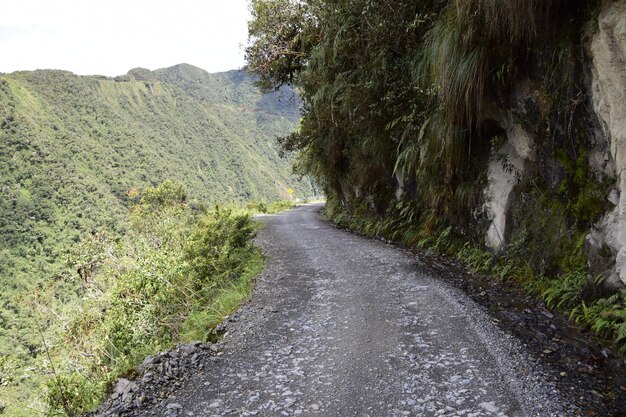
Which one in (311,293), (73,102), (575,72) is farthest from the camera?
(73,102)

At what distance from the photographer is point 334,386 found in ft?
11.8

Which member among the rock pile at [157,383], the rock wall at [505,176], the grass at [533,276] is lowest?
the rock pile at [157,383]

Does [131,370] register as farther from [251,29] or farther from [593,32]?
[251,29]

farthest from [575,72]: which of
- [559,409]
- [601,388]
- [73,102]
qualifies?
[73,102]

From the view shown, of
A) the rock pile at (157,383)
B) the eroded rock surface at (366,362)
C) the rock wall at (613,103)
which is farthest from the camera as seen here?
the rock wall at (613,103)

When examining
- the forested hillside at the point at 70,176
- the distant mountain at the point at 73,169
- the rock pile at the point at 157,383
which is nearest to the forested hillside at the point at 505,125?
the rock pile at the point at 157,383

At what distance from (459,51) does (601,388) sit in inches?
178

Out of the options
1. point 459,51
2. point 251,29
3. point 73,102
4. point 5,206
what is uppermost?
point 73,102

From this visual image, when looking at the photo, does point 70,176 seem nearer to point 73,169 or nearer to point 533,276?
point 73,169

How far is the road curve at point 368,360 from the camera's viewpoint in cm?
326

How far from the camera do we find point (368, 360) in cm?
403

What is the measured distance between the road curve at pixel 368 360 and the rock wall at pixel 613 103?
149 centimetres

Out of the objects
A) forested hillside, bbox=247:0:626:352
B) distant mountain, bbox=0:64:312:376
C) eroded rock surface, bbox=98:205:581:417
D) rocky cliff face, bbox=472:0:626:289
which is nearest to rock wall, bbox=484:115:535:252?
forested hillside, bbox=247:0:626:352

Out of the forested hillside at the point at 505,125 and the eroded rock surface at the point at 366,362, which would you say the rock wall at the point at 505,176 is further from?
the eroded rock surface at the point at 366,362
